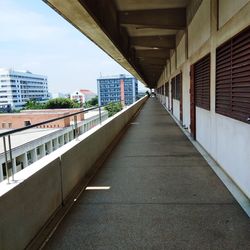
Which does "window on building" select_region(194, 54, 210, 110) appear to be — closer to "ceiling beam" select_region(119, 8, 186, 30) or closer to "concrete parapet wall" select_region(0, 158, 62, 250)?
"ceiling beam" select_region(119, 8, 186, 30)

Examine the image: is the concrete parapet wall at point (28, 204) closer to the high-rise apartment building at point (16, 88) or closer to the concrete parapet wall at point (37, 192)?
the concrete parapet wall at point (37, 192)

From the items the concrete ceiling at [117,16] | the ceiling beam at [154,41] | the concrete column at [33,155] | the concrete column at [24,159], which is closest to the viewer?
the concrete column at [24,159]

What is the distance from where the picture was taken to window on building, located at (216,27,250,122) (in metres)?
3.32

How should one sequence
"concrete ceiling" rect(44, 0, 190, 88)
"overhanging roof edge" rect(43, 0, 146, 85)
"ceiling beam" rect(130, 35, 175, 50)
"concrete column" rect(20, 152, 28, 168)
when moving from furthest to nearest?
"ceiling beam" rect(130, 35, 175, 50)
"concrete ceiling" rect(44, 0, 190, 88)
"overhanging roof edge" rect(43, 0, 146, 85)
"concrete column" rect(20, 152, 28, 168)

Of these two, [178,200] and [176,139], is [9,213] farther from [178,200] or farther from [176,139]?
[176,139]

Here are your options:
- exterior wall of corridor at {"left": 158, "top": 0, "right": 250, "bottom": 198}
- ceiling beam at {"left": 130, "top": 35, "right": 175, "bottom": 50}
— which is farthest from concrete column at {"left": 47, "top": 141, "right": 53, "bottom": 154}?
ceiling beam at {"left": 130, "top": 35, "right": 175, "bottom": 50}

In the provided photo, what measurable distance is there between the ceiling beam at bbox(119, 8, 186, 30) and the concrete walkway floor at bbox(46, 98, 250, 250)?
441cm

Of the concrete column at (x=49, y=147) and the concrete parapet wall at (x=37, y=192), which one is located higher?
the concrete column at (x=49, y=147)

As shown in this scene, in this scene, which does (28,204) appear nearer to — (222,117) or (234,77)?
(234,77)

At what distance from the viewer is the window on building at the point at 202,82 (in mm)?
5602

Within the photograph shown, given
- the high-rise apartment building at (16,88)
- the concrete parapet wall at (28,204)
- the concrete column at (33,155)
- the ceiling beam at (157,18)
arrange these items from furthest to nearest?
the high-rise apartment building at (16,88) → the ceiling beam at (157,18) → the concrete column at (33,155) → the concrete parapet wall at (28,204)

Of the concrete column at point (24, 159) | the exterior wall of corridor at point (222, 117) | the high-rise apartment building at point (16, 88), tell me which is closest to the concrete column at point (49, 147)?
the concrete column at point (24, 159)

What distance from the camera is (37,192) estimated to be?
272cm

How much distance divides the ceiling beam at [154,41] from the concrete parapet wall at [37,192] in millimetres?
8142
